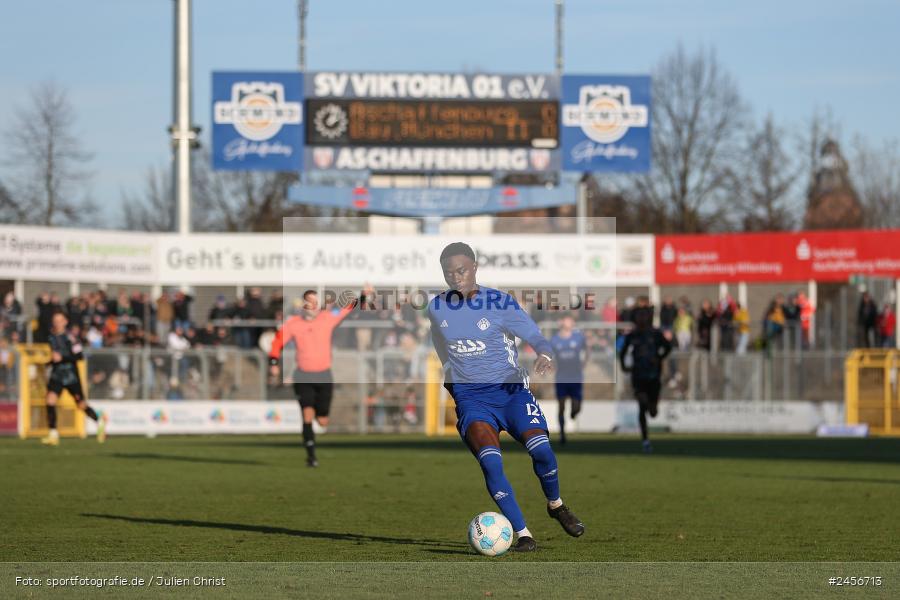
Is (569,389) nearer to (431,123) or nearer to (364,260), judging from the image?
(364,260)

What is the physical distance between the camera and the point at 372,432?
32.3 metres

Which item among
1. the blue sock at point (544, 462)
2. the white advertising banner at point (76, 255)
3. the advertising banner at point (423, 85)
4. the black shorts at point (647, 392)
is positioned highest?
the advertising banner at point (423, 85)

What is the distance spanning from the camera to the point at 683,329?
35.7 metres

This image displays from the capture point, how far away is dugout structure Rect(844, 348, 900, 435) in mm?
31266

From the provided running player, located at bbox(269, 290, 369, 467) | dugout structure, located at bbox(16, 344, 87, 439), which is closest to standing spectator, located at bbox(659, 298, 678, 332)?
dugout structure, located at bbox(16, 344, 87, 439)

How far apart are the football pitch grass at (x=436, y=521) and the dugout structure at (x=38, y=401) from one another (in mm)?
6117

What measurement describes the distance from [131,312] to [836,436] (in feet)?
54.8

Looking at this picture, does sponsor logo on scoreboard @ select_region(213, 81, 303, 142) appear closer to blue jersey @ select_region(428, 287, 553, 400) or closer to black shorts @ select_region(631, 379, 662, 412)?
black shorts @ select_region(631, 379, 662, 412)

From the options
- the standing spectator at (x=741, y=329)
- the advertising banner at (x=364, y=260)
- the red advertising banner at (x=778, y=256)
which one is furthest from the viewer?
the advertising banner at (x=364, y=260)

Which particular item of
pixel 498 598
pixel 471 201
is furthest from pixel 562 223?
pixel 498 598

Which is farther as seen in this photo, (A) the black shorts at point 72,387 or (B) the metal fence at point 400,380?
(B) the metal fence at point 400,380

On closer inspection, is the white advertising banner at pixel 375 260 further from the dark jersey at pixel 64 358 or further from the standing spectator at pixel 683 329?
the dark jersey at pixel 64 358

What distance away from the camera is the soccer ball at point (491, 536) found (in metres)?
9.64

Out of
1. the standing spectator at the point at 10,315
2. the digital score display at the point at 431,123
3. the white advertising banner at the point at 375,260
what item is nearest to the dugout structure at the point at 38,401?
the standing spectator at the point at 10,315
